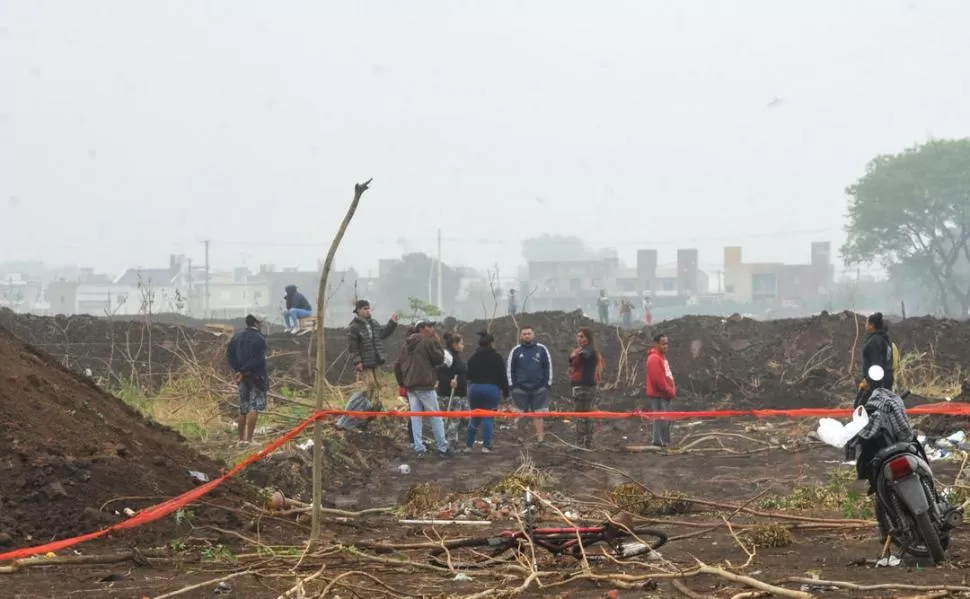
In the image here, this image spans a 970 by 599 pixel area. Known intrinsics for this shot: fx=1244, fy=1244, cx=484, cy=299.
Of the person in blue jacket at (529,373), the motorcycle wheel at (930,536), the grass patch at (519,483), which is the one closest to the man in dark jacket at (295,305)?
the person in blue jacket at (529,373)

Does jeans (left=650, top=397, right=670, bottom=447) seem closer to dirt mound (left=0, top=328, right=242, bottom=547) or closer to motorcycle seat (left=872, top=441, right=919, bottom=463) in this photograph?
dirt mound (left=0, top=328, right=242, bottom=547)

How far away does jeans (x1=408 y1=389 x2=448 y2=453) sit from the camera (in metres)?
16.0

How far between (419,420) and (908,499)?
9.78m

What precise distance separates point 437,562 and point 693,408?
A: 18.1 m

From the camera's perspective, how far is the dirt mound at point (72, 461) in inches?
360

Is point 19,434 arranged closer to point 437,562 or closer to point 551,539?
point 437,562

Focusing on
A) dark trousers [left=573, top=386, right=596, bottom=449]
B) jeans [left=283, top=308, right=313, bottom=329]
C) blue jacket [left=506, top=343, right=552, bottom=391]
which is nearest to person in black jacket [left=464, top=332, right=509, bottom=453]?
blue jacket [left=506, top=343, right=552, bottom=391]

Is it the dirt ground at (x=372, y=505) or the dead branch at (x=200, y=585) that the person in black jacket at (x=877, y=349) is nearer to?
the dirt ground at (x=372, y=505)

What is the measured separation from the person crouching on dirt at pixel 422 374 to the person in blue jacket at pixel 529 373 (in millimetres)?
1157

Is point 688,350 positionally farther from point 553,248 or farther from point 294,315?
point 553,248

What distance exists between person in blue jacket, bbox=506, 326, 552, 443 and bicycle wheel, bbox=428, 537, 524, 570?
8.48 meters

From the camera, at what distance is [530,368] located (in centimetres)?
1677

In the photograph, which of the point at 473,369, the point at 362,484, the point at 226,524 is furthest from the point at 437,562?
the point at 473,369

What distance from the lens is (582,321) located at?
108 ft
